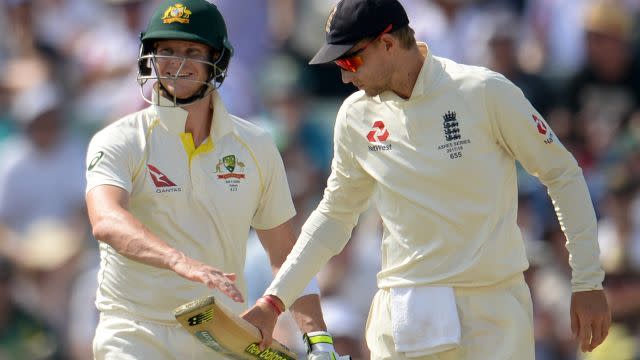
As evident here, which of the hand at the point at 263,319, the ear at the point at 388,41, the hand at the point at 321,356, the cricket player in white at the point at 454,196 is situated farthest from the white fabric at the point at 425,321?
the ear at the point at 388,41

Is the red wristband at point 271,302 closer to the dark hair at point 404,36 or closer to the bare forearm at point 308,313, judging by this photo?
the bare forearm at point 308,313

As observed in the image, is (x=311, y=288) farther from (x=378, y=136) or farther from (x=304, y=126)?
(x=304, y=126)

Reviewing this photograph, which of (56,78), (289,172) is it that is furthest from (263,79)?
(56,78)

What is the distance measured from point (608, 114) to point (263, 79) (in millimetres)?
2360

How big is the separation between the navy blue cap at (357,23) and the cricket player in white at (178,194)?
0.65 metres

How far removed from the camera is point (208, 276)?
13.6ft

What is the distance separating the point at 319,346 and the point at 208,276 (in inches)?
34.2

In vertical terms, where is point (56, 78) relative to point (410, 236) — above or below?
below

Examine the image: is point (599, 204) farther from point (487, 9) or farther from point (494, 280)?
point (494, 280)

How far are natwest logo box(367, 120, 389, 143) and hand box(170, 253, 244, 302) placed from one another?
788 millimetres

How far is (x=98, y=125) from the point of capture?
908 cm

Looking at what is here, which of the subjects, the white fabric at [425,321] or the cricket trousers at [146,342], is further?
the cricket trousers at [146,342]

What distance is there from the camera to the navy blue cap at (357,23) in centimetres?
453

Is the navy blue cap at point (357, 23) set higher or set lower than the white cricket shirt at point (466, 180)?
higher
